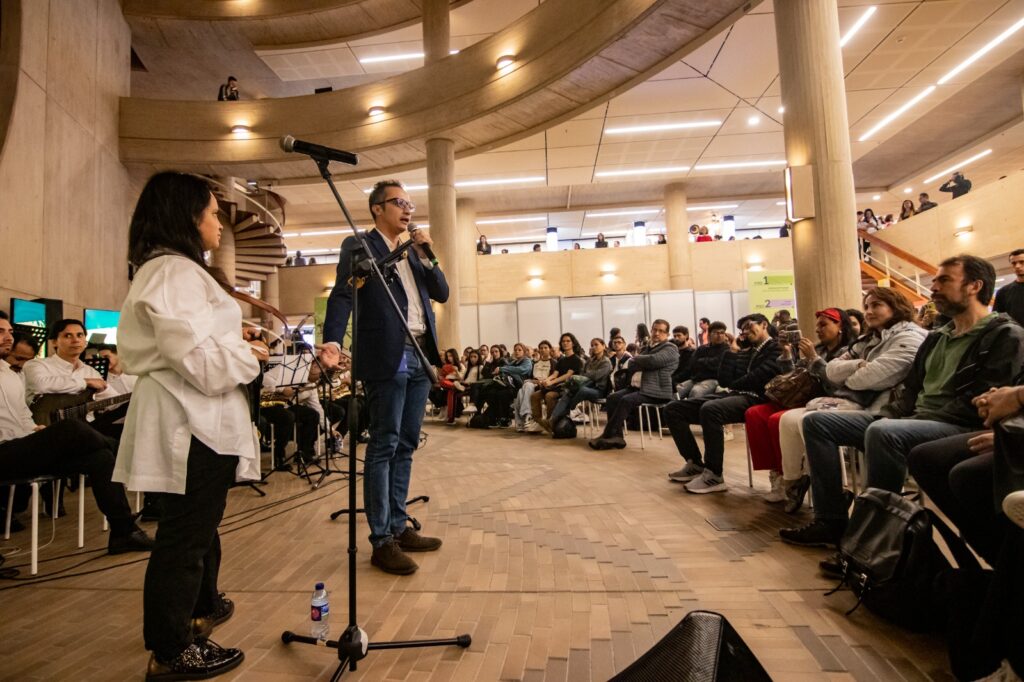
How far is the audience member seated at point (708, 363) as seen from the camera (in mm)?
5824

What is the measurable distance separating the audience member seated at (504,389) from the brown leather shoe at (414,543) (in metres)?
5.82

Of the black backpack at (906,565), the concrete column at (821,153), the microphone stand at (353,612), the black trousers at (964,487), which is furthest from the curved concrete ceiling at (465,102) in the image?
the black backpack at (906,565)

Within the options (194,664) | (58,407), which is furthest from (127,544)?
(194,664)

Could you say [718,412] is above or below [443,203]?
below

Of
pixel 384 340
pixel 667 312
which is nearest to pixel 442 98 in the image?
pixel 667 312

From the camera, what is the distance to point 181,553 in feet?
5.14

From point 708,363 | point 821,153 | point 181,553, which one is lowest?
point 181,553

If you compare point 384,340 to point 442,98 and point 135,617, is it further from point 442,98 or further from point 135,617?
point 442,98

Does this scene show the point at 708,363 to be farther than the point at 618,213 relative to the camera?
No

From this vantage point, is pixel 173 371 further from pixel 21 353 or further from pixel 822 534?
pixel 21 353

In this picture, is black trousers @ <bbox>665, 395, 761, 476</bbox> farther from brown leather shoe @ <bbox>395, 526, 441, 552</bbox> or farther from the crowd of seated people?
brown leather shoe @ <bbox>395, 526, 441, 552</bbox>

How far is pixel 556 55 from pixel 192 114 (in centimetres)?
737

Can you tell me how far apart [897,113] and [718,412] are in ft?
34.1

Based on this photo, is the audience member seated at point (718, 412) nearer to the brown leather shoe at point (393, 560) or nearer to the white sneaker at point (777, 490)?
the white sneaker at point (777, 490)
